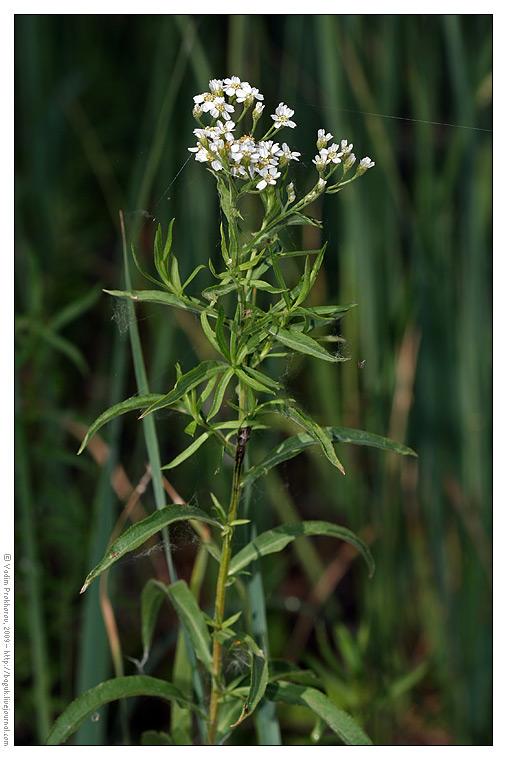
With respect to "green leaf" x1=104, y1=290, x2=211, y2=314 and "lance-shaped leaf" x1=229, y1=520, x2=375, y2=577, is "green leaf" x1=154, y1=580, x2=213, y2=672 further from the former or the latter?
"green leaf" x1=104, y1=290, x2=211, y2=314

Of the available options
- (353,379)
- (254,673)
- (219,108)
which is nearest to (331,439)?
(254,673)

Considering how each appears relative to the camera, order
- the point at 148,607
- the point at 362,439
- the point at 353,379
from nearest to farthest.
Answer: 1. the point at 362,439
2. the point at 148,607
3. the point at 353,379

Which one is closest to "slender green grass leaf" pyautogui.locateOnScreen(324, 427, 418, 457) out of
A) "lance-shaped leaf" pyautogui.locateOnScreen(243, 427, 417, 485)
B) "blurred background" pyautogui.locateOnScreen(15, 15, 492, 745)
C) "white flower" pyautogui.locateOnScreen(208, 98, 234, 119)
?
"lance-shaped leaf" pyautogui.locateOnScreen(243, 427, 417, 485)

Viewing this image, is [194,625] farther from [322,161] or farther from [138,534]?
[322,161]

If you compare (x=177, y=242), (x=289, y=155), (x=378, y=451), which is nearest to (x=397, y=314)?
(x=378, y=451)

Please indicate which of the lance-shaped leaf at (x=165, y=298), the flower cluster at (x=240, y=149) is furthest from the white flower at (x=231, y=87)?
the lance-shaped leaf at (x=165, y=298)

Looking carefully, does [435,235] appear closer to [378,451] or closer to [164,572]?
[378,451]

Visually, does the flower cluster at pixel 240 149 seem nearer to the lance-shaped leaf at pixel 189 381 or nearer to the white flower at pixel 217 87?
the white flower at pixel 217 87
